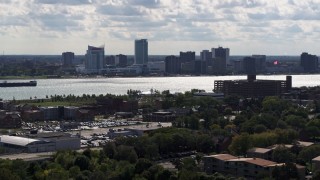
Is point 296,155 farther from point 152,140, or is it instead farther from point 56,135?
point 56,135

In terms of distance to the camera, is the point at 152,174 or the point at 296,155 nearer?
the point at 152,174

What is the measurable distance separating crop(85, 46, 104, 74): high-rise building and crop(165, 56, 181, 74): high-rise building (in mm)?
5032

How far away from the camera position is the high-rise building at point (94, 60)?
50844mm

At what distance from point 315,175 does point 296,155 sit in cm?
212

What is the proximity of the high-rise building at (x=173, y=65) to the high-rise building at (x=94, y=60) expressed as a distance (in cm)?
503

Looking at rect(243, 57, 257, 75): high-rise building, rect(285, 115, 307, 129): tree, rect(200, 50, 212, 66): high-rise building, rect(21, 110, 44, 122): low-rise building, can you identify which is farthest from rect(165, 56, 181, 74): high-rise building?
rect(285, 115, 307, 129): tree

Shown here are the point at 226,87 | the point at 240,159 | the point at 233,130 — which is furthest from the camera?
the point at 226,87

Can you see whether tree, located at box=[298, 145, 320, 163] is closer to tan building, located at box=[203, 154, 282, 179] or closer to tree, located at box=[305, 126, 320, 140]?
tan building, located at box=[203, 154, 282, 179]

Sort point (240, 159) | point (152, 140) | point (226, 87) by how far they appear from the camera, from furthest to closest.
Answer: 1. point (226, 87)
2. point (152, 140)
3. point (240, 159)

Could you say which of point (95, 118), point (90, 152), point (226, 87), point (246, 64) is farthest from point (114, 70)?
point (90, 152)

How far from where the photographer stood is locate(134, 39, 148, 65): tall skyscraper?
2249 inches

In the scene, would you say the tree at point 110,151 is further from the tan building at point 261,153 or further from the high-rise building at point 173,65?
the high-rise building at point 173,65

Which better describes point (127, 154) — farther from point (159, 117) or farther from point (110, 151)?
point (159, 117)

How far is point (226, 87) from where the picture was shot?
26.7 meters
